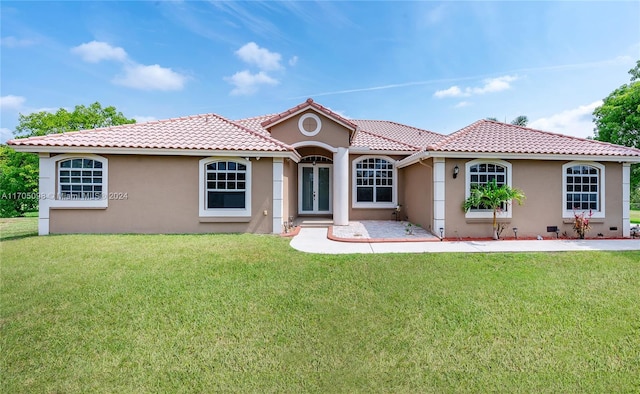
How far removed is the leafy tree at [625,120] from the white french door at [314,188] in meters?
21.5

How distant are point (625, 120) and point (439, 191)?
20121 mm

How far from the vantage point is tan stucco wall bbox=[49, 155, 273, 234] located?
10383mm

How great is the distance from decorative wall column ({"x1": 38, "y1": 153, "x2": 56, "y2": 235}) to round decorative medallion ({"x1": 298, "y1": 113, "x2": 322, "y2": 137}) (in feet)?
33.6

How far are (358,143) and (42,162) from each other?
1411 centimetres

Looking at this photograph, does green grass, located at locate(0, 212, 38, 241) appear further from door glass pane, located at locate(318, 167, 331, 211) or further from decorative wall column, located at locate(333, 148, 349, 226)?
door glass pane, located at locate(318, 167, 331, 211)

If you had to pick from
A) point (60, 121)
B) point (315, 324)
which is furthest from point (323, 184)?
point (60, 121)

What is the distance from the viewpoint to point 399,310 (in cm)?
527

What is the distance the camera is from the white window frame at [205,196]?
34.8ft

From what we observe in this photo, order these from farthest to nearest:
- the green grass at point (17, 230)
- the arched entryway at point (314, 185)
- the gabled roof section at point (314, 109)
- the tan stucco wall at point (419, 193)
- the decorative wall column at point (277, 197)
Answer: the arched entryway at point (314, 185)
the gabled roof section at point (314, 109)
the tan stucco wall at point (419, 193)
the decorative wall column at point (277, 197)
the green grass at point (17, 230)

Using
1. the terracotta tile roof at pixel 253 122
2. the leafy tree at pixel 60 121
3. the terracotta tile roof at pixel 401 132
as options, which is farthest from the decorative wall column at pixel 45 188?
the leafy tree at pixel 60 121

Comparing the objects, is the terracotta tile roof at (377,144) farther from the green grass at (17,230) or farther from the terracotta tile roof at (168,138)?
the green grass at (17,230)

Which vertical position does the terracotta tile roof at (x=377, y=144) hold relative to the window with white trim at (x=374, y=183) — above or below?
above

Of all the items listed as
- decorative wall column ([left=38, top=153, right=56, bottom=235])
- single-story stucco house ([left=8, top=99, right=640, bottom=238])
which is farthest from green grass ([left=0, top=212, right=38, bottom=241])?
single-story stucco house ([left=8, top=99, right=640, bottom=238])

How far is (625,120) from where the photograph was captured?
19.0 metres
